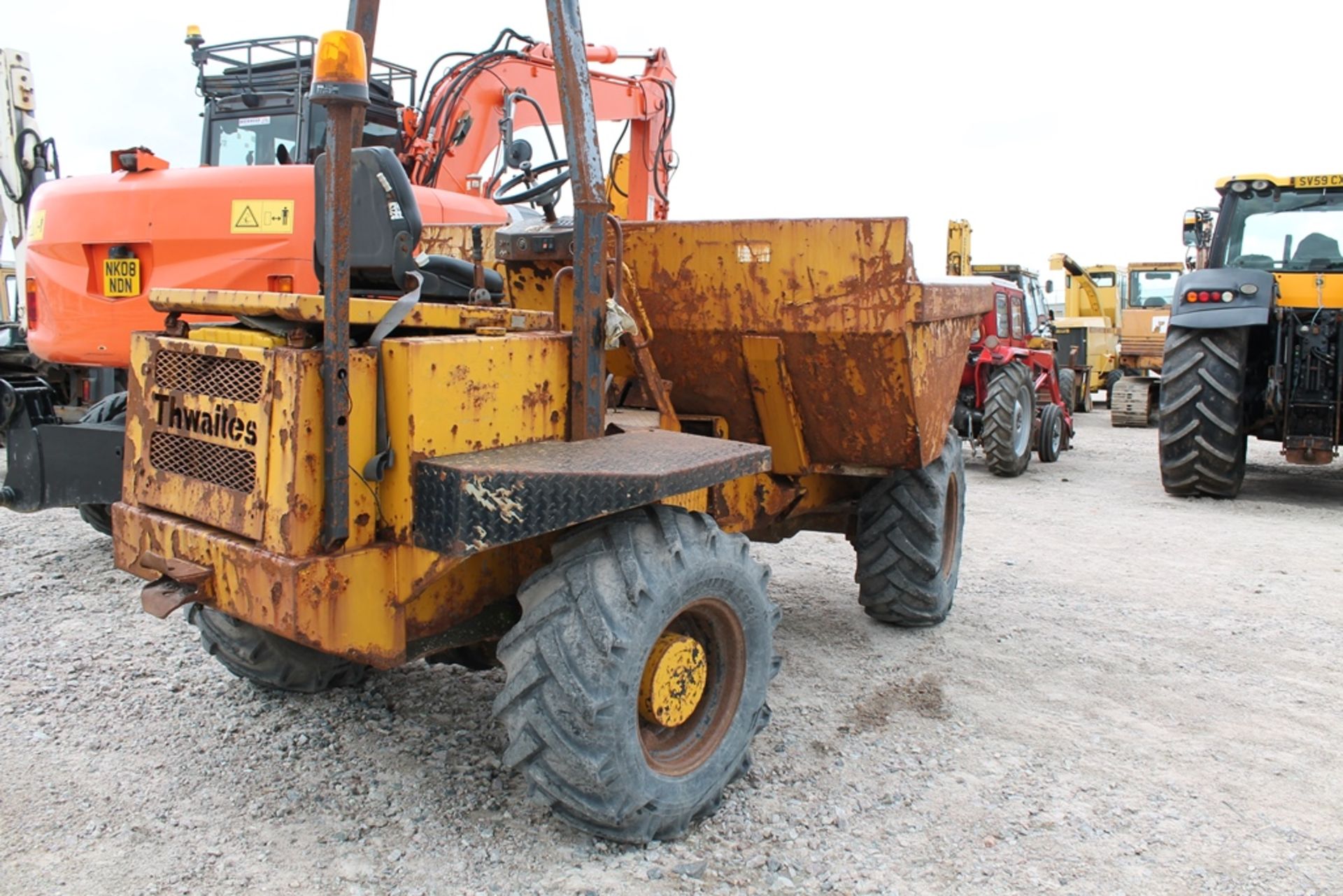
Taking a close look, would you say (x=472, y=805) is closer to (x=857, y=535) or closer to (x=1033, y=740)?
(x=1033, y=740)

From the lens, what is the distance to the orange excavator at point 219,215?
4820 mm

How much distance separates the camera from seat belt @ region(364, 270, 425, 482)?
2.64 m

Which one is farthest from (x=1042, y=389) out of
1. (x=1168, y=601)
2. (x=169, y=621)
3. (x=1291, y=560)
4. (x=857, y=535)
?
(x=169, y=621)

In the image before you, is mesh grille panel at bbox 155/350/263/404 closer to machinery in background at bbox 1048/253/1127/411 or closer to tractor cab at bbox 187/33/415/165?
tractor cab at bbox 187/33/415/165

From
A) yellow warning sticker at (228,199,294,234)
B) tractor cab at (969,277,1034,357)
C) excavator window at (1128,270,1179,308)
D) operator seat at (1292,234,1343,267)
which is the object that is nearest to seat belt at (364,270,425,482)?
yellow warning sticker at (228,199,294,234)

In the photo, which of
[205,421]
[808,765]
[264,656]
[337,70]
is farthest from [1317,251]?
[205,421]

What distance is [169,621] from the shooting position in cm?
482

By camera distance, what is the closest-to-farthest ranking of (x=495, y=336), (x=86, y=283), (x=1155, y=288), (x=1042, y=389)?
(x=495, y=336), (x=86, y=283), (x=1042, y=389), (x=1155, y=288)

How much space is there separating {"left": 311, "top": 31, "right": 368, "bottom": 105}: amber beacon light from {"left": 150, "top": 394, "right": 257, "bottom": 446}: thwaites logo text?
80 centimetres

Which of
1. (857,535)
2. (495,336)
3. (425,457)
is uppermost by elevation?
(495,336)

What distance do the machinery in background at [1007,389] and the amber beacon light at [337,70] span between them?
6654mm

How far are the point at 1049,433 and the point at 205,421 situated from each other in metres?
9.65

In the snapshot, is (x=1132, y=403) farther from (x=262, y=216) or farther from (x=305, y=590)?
(x=305, y=590)

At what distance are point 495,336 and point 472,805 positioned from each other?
4.34 feet
